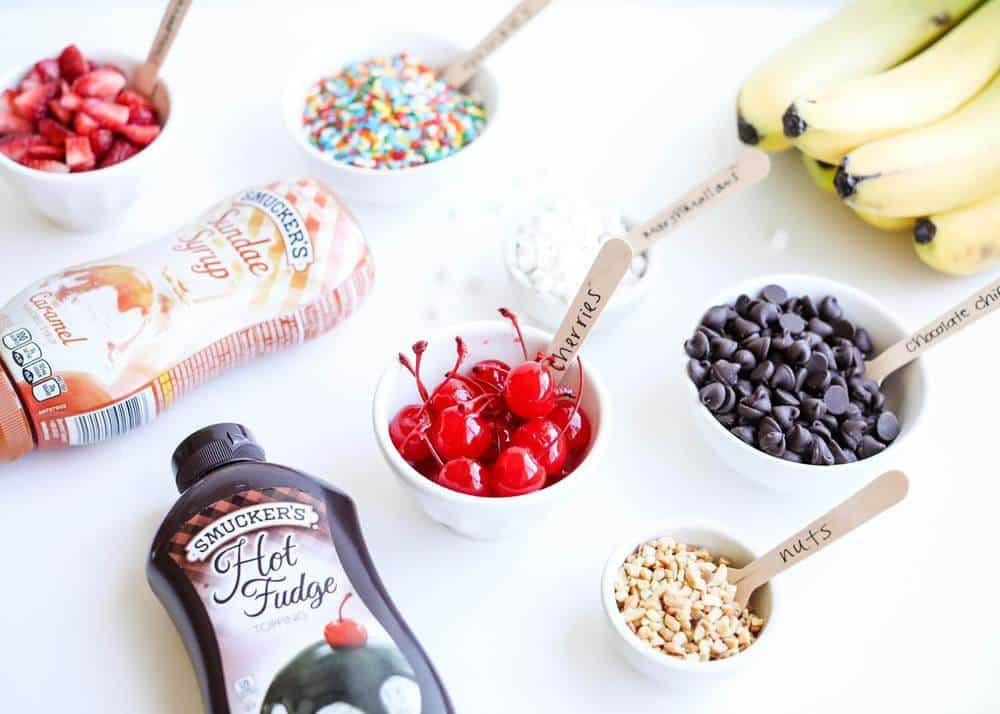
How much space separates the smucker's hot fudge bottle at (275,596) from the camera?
797 millimetres

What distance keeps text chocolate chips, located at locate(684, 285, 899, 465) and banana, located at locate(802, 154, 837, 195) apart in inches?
9.4

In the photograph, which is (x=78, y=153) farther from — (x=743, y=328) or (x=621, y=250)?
(x=743, y=328)

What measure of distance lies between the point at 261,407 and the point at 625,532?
384 mm

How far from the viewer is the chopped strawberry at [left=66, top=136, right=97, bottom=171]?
1.11 m

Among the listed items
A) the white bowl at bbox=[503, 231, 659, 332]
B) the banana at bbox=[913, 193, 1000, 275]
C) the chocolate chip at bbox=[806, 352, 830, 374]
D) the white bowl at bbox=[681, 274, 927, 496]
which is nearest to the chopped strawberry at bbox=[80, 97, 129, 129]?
the white bowl at bbox=[503, 231, 659, 332]

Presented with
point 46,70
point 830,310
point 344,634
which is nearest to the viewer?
point 344,634

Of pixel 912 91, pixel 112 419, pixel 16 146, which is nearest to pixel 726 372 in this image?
pixel 912 91

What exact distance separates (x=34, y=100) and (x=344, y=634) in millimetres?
710

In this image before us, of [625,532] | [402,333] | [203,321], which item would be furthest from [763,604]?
[203,321]

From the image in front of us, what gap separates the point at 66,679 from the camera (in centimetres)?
88

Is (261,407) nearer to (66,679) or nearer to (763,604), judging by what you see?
(66,679)

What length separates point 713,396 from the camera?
0.98m

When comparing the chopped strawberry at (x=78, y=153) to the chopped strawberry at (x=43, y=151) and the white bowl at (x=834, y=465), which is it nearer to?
the chopped strawberry at (x=43, y=151)

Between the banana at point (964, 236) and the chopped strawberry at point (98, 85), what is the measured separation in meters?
0.91
